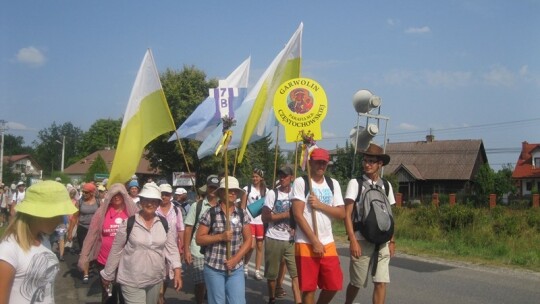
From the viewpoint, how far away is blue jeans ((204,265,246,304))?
5.15 metres

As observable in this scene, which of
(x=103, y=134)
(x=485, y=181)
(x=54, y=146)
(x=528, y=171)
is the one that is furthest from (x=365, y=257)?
(x=54, y=146)

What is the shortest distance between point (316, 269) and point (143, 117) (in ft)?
11.4

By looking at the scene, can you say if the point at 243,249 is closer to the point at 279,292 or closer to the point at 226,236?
the point at 226,236

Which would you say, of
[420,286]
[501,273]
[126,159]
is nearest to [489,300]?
[420,286]

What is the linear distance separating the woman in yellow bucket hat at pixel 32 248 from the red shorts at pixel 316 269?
2.74m

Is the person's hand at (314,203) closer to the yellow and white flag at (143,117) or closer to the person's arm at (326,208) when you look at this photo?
the person's arm at (326,208)

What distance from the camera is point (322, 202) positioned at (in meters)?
5.62

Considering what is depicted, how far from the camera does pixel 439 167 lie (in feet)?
191

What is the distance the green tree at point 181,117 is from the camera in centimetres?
3853

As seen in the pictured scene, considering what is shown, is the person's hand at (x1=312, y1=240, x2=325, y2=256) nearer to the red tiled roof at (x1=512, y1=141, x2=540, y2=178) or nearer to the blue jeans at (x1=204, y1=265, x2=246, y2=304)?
the blue jeans at (x1=204, y1=265, x2=246, y2=304)

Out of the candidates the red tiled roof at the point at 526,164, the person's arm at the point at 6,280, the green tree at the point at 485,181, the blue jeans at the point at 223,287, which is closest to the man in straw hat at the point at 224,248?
the blue jeans at the point at 223,287

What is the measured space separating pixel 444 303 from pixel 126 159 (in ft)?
15.1

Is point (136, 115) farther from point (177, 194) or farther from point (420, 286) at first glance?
point (420, 286)

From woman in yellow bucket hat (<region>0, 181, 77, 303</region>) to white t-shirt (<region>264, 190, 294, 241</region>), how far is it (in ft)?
13.4
